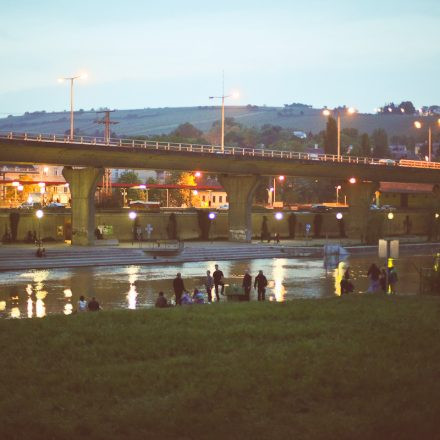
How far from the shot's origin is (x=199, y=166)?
260 feet

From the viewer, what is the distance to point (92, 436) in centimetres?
1154

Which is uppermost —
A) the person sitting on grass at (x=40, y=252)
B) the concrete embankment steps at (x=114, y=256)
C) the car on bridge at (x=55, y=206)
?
the car on bridge at (x=55, y=206)

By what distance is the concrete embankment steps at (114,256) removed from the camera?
5528cm

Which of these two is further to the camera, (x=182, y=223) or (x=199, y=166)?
(x=182, y=223)

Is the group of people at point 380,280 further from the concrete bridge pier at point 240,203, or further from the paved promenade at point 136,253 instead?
the concrete bridge pier at point 240,203

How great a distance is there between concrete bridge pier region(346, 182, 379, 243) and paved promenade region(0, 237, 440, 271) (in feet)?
38.7

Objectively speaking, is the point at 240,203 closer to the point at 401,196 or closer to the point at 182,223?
the point at 182,223

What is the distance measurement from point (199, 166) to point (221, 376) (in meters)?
65.2

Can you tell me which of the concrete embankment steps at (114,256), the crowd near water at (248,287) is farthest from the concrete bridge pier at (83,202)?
the crowd near water at (248,287)

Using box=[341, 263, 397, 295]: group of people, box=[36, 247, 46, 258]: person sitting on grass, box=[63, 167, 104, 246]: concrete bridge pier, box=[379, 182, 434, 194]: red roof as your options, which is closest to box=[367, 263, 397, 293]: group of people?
box=[341, 263, 397, 295]: group of people

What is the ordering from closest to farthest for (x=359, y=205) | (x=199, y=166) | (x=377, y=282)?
(x=377, y=282) < (x=199, y=166) < (x=359, y=205)

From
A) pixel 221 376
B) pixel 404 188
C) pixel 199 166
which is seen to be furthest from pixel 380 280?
pixel 404 188

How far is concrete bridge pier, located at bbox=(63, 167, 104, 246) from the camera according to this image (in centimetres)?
6756

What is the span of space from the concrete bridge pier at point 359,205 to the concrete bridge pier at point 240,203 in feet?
37.5
